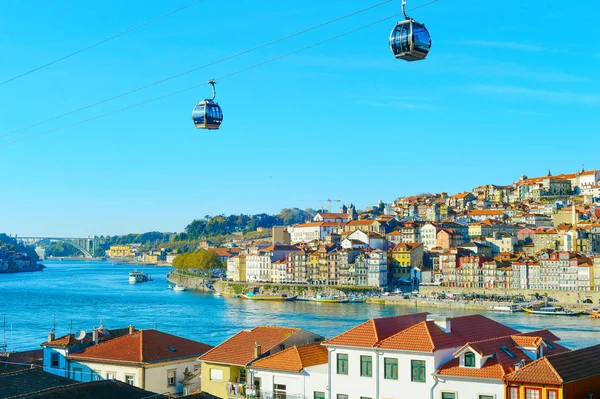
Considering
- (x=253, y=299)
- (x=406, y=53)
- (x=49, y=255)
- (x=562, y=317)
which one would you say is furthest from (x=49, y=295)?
(x=49, y=255)

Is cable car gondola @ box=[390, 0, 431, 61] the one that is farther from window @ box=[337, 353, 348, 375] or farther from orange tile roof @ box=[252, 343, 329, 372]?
orange tile roof @ box=[252, 343, 329, 372]

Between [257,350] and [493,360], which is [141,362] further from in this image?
[493,360]

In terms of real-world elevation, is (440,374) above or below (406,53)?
below

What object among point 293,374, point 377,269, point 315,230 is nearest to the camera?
point 293,374

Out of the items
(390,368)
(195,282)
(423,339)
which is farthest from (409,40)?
(195,282)

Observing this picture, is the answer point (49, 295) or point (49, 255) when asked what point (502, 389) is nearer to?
point (49, 295)

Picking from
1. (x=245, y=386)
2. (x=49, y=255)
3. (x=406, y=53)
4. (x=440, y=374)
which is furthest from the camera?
(x=49, y=255)
